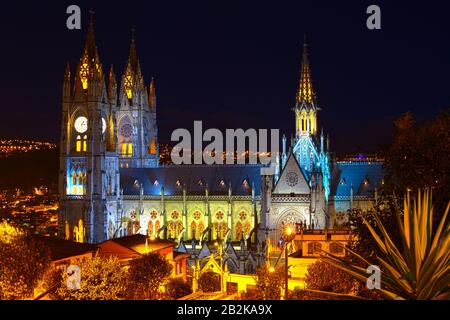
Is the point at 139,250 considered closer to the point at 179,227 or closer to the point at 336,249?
the point at 336,249

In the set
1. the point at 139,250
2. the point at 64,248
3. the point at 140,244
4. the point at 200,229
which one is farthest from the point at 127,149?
the point at 64,248

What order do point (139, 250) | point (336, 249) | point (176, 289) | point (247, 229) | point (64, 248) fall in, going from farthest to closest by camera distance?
point (247, 229) < point (139, 250) < point (336, 249) < point (64, 248) < point (176, 289)

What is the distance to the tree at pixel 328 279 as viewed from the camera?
36281mm

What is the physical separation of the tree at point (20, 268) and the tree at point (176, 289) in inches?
488

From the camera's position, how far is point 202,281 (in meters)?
53.1

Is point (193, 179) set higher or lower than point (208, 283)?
higher

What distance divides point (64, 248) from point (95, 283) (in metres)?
15.6

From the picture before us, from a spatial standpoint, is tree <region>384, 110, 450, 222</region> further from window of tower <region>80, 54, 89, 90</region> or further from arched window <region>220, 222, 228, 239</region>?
window of tower <region>80, 54, 89, 90</region>

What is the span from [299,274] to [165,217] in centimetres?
3391

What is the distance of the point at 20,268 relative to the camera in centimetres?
3616

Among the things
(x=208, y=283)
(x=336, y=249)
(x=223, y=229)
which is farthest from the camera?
(x=223, y=229)

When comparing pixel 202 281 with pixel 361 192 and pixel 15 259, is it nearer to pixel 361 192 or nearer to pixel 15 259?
pixel 15 259
